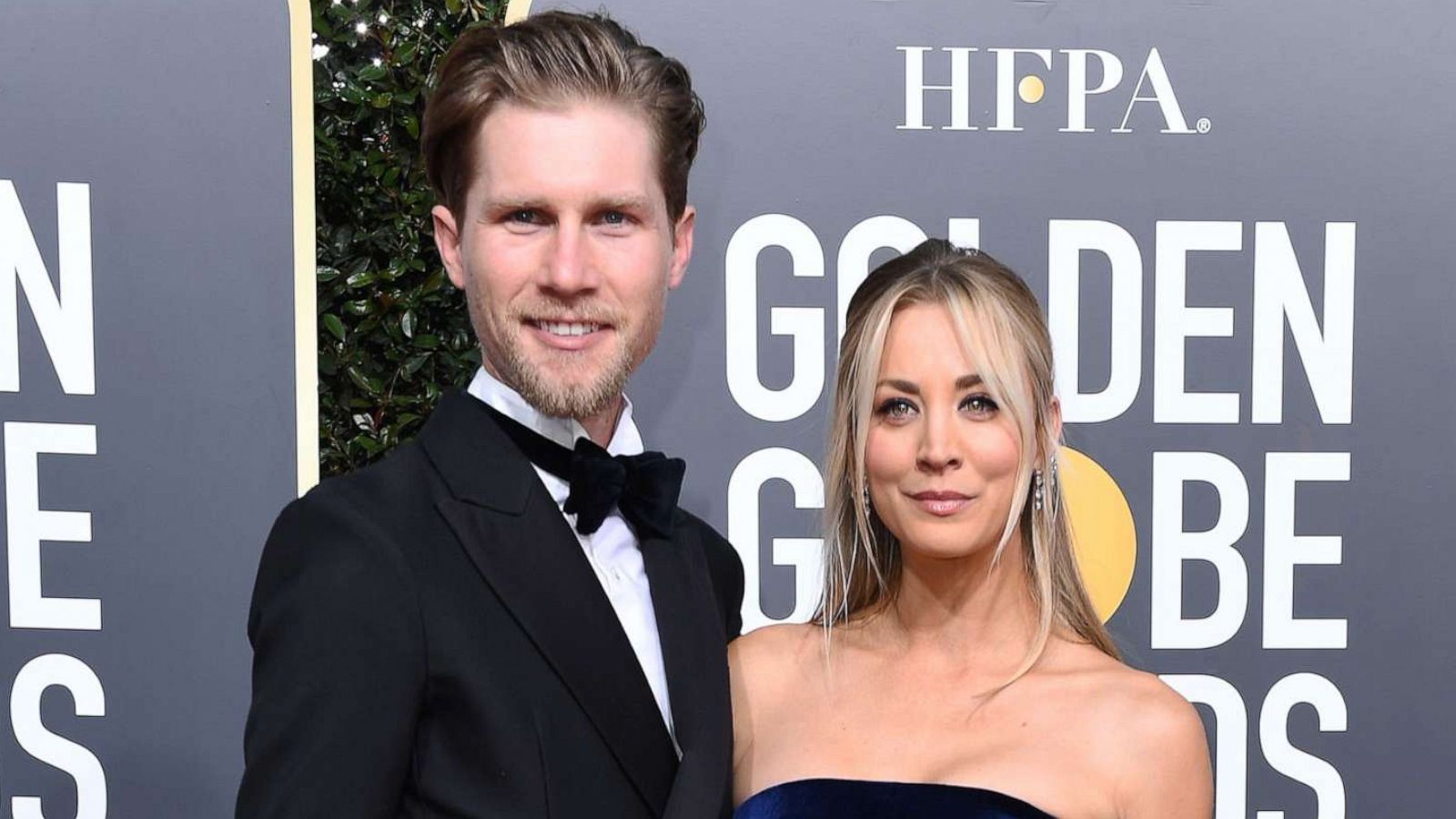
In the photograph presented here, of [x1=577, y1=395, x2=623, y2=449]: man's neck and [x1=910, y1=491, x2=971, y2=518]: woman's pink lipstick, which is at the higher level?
[x1=577, y1=395, x2=623, y2=449]: man's neck

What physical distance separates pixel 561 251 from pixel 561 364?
0.12 m

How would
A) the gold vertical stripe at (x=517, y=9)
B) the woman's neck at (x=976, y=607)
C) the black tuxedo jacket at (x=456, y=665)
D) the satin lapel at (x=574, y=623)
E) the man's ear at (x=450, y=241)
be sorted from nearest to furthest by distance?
the black tuxedo jacket at (x=456, y=665)
the satin lapel at (x=574, y=623)
the man's ear at (x=450, y=241)
the woman's neck at (x=976, y=607)
the gold vertical stripe at (x=517, y=9)

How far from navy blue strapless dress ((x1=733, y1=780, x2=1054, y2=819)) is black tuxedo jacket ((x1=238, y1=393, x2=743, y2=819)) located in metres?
0.18

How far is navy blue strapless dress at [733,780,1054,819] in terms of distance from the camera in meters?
1.67

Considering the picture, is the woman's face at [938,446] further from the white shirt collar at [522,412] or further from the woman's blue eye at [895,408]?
the white shirt collar at [522,412]

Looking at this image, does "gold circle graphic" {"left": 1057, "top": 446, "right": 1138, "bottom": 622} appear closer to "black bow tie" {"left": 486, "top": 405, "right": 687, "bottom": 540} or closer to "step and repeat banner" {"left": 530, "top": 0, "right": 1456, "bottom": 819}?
"step and repeat banner" {"left": 530, "top": 0, "right": 1456, "bottom": 819}

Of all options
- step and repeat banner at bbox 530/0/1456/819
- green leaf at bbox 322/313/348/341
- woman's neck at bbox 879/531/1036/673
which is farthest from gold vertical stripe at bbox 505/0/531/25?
woman's neck at bbox 879/531/1036/673

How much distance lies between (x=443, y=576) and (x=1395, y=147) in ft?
6.61

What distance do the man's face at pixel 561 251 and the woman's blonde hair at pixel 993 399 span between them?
377 millimetres

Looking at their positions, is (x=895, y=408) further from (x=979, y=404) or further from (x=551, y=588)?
(x=551, y=588)

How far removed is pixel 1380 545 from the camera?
2553 mm

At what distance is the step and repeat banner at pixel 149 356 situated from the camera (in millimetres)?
2512

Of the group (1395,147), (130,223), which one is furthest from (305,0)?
(1395,147)

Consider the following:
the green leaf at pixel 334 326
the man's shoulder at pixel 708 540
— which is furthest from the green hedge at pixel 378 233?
the man's shoulder at pixel 708 540
